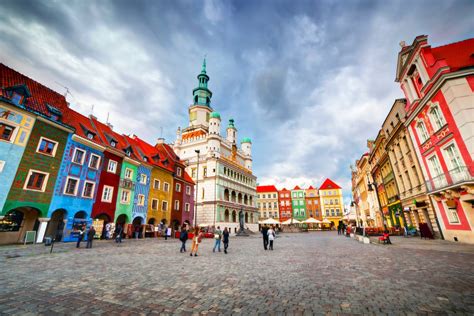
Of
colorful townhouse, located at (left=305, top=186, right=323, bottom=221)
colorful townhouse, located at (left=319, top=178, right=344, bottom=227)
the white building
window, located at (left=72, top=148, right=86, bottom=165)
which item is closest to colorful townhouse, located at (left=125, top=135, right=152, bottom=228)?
window, located at (left=72, top=148, right=86, bottom=165)

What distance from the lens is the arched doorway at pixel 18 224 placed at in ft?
56.5

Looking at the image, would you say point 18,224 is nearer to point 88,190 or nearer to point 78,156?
point 88,190

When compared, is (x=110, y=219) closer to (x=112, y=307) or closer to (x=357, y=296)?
(x=112, y=307)

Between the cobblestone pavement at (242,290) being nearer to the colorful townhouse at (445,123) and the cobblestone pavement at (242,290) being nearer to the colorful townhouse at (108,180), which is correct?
the colorful townhouse at (445,123)

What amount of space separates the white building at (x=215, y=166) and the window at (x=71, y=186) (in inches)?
821

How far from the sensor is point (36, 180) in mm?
18250

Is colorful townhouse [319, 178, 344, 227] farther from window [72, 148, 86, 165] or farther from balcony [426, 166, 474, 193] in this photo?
window [72, 148, 86, 165]

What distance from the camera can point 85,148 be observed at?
22.5 meters

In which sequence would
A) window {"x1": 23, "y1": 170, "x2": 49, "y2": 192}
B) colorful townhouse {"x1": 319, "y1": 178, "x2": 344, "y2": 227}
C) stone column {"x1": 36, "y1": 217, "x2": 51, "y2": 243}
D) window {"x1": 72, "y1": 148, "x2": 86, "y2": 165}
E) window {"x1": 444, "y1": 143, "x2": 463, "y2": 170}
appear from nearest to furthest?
window {"x1": 444, "y1": 143, "x2": 463, "y2": 170} < window {"x1": 23, "y1": 170, "x2": 49, "y2": 192} < stone column {"x1": 36, "y1": 217, "x2": 51, "y2": 243} < window {"x1": 72, "y1": 148, "x2": 86, "y2": 165} < colorful townhouse {"x1": 319, "y1": 178, "x2": 344, "y2": 227}

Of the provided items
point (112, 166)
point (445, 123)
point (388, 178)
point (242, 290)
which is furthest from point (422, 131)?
point (112, 166)

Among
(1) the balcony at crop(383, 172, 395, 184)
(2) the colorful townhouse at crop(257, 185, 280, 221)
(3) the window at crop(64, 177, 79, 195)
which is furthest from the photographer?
(2) the colorful townhouse at crop(257, 185, 280, 221)

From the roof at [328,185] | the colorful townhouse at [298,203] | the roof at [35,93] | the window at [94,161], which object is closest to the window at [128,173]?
the window at [94,161]

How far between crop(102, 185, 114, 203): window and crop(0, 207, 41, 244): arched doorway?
5.90 meters

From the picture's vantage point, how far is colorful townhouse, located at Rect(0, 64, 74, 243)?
664 inches
